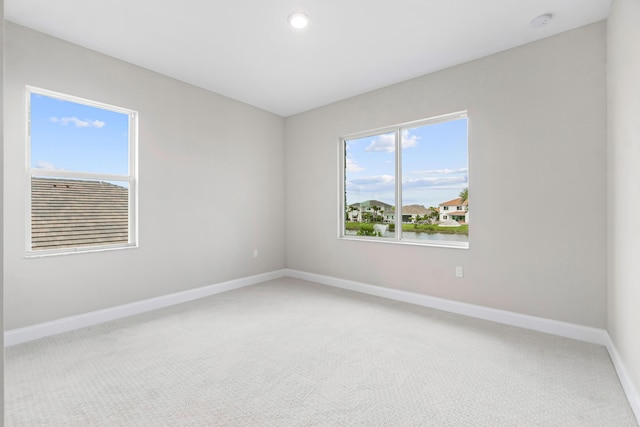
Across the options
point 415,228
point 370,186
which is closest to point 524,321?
point 415,228

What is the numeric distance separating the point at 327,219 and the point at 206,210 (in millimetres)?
1695

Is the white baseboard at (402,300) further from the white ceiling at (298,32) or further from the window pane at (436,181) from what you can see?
the white ceiling at (298,32)

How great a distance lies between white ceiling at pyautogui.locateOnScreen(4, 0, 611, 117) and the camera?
8.14 ft

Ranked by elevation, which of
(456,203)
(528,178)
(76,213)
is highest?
(528,178)

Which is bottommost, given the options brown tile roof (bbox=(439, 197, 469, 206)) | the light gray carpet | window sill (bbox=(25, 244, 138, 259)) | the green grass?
the light gray carpet

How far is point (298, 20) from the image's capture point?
264cm

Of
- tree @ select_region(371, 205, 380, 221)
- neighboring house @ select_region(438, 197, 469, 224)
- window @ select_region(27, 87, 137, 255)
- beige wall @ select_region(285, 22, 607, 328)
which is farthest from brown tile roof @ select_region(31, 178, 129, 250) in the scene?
neighboring house @ select_region(438, 197, 469, 224)

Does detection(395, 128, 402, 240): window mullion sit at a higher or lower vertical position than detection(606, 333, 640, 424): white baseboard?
higher

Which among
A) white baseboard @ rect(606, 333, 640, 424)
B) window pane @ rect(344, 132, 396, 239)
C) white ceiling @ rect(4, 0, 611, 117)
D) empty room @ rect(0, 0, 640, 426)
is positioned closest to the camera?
white baseboard @ rect(606, 333, 640, 424)

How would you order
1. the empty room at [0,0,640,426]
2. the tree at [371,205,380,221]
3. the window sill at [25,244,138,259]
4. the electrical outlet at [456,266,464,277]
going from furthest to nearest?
the tree at [371,205,380,221] → the electrical outlet at [456,266,464,277] → the window sill at [25,244,138,259] → the empty room at [0,0,640,426]

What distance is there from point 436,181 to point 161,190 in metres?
3.21

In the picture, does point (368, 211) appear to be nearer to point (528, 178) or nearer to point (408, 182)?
point (408, 182)

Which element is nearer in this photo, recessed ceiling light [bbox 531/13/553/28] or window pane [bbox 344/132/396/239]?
recessed ceiling light [bbox 531/13/553/28]

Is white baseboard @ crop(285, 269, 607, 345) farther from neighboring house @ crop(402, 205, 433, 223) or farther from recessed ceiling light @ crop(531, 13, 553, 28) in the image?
recessed ceiling light @ crop(531, 13, 553, 28)
